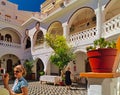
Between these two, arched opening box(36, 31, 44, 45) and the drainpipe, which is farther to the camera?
arched opening box(36, 31, 44, 45)

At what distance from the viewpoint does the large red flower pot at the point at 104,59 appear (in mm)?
2719

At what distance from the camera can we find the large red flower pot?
2719 mm

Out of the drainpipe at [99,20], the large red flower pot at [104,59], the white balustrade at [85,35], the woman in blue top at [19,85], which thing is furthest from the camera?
the white balustrade at [85,35]

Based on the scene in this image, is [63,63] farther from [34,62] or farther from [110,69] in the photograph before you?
[110,69]

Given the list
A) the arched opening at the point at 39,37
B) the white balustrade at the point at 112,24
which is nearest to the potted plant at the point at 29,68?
the arched opening at the point at 39,37

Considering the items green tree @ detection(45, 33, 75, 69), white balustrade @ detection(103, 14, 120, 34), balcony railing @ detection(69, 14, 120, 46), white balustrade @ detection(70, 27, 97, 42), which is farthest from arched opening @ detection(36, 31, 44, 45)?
white balustrade @ detection(103, 14, 120, 34)

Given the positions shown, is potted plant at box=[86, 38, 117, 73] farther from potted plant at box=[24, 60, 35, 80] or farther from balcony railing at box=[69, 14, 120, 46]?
potted plant at box=[24, 60, 35, 80]

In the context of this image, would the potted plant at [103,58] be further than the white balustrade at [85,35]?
No

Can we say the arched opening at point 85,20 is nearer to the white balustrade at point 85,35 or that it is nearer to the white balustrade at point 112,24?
the white balustrade at point 85,35

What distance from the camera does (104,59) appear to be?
275 cm

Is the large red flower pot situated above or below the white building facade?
below

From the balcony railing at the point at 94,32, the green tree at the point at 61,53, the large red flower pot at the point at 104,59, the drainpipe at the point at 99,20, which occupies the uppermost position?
the drainpipe at the point at 99,20

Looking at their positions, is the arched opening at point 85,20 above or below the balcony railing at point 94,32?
above

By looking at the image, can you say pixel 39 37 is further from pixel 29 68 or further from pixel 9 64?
pixel 9 64
